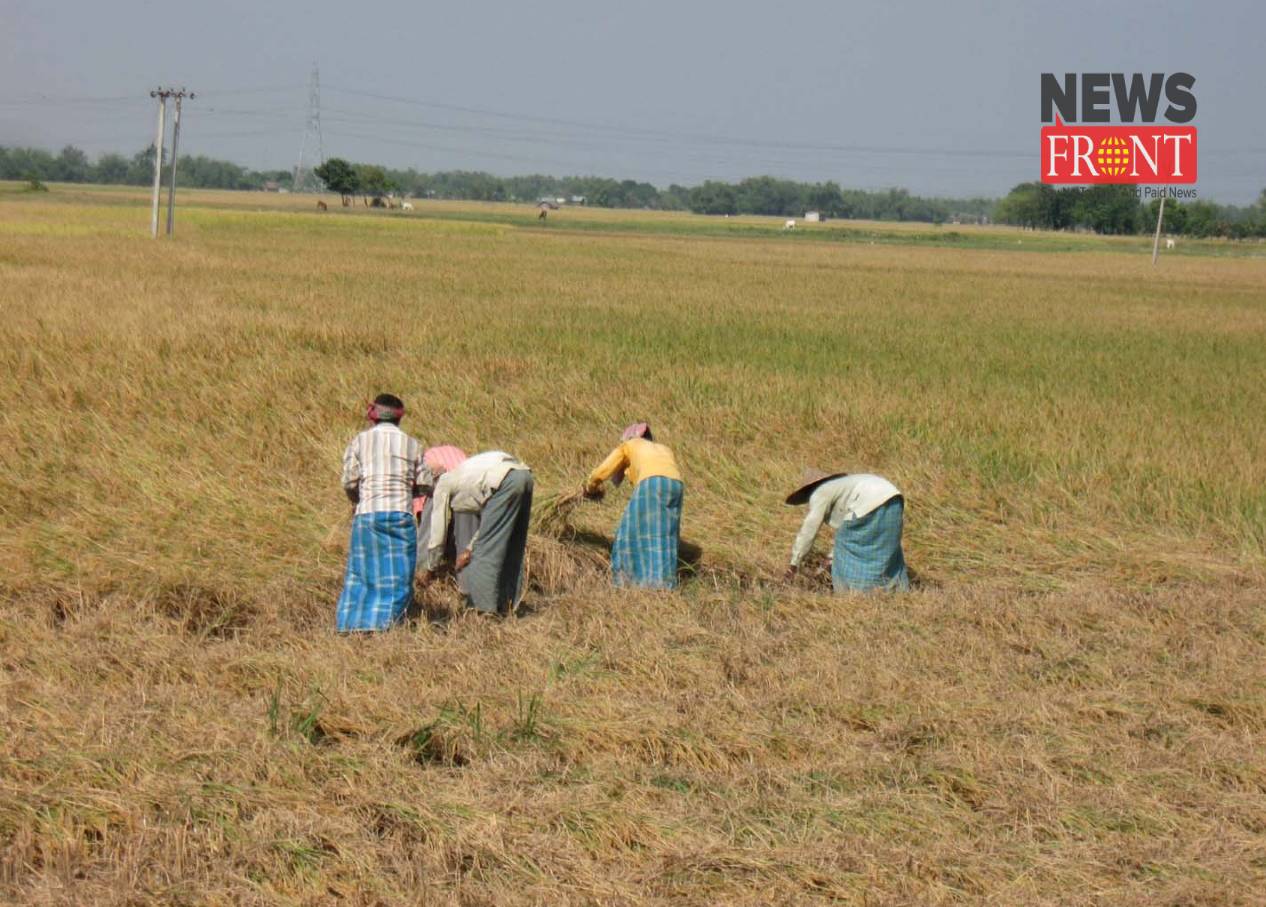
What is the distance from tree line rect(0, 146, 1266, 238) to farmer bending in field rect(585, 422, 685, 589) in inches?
3729

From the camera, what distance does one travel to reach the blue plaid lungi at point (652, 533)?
22.8 ft

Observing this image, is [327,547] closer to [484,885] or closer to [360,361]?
[484,885]

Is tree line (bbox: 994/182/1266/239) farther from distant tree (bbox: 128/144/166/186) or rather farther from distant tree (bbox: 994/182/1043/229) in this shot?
distant tree (bbox: 128/144/166/186)

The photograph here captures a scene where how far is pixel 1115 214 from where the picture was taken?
334 ft

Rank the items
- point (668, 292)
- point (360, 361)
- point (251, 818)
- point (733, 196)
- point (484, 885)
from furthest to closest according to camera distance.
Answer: point (733, 196) → point (668, 292) → point (360, 361) → point (251, 818) → point (484, 885)

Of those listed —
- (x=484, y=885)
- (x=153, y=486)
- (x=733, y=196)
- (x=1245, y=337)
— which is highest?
(x=733, y=196)

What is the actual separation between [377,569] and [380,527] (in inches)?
7.6

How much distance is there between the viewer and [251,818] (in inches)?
155

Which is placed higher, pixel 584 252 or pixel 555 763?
pixel 584 252

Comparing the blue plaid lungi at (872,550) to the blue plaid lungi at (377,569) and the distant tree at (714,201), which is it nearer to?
the blue plaid lungi at (377,569)

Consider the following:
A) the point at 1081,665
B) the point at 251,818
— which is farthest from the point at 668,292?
the point at 251,818

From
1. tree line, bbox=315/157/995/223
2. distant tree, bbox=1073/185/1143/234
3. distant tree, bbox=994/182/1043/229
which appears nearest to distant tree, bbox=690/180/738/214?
tree line, bbox=315/157/995/223

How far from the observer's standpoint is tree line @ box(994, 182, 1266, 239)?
3824 inches

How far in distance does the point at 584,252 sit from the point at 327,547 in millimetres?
34447
